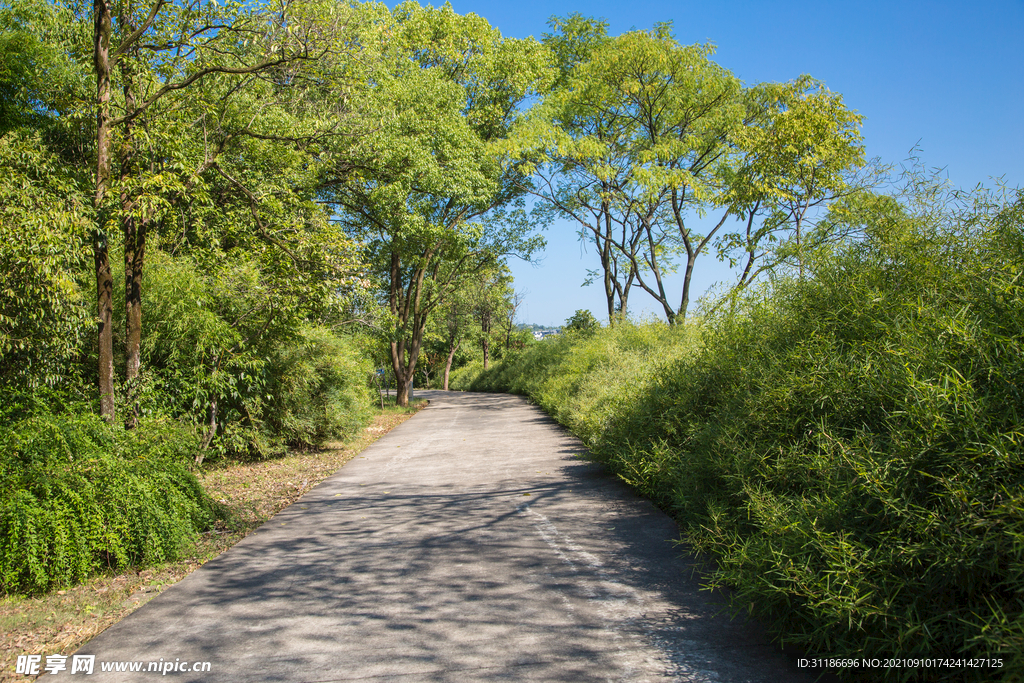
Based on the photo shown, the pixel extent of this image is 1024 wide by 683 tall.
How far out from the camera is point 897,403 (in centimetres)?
370

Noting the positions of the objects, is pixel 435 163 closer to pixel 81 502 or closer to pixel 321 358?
pixel 321 358

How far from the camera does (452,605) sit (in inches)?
179

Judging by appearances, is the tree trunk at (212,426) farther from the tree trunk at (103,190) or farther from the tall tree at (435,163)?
the tall tree at (435,163)

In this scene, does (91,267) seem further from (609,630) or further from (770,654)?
(770,654)

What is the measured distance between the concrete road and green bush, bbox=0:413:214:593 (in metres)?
0.63

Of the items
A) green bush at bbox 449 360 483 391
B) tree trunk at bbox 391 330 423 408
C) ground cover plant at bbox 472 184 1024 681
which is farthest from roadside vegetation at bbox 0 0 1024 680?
green bush at bbox 449 360 483 391

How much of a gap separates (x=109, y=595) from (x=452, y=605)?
9.33 ft

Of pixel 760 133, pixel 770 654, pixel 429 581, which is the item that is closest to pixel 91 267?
pixel 429 581

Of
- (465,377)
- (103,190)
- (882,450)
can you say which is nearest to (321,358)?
(103,190)

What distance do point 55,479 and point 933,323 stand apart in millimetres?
6696

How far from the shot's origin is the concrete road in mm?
3648

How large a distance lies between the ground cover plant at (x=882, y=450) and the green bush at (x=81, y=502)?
4.72 meters

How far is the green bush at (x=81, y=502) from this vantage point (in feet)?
15.8

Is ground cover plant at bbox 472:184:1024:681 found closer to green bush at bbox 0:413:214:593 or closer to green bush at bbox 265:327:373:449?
green bush at bbox 0:413:214:593
